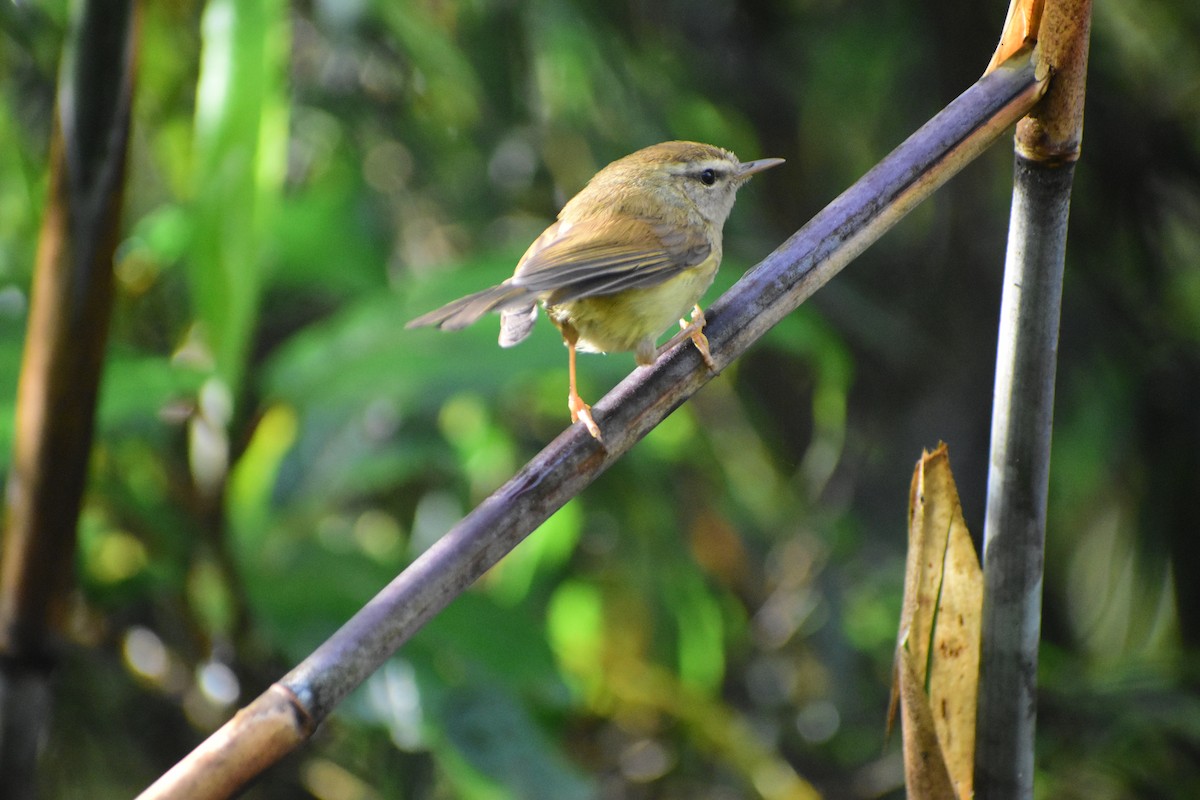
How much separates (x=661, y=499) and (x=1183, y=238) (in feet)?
6.06

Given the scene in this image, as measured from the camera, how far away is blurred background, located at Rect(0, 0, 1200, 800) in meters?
2.07

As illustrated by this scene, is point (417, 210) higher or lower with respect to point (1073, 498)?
higher

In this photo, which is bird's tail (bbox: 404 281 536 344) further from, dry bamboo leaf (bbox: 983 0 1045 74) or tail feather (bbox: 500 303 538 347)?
dry bamboo leaf (bbox: 983 0 1045 74)

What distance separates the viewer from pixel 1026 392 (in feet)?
3.01

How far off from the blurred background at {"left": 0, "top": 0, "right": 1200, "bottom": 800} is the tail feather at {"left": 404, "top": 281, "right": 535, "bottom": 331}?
60 cm

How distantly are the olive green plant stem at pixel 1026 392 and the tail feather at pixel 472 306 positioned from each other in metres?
0.55

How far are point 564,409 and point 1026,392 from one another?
2195mm

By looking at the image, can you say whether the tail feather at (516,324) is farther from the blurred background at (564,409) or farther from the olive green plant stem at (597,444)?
the olive green plant stem at (597,444)

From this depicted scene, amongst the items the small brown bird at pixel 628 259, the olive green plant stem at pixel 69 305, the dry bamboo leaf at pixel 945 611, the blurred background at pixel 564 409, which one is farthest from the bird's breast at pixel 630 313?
the dry bamboo leaf at pixel 945 611

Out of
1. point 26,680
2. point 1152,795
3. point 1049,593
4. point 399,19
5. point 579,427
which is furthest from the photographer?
point 1049,593

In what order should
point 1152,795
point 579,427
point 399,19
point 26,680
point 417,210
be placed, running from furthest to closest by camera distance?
point 417,210
point 399,19
point 1152,795
point 26,680
point 579,427

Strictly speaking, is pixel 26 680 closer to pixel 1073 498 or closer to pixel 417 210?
pixel 417 210

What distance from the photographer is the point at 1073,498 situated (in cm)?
319

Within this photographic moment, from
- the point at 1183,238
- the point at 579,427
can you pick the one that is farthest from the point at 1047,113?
the point at 1183,238
